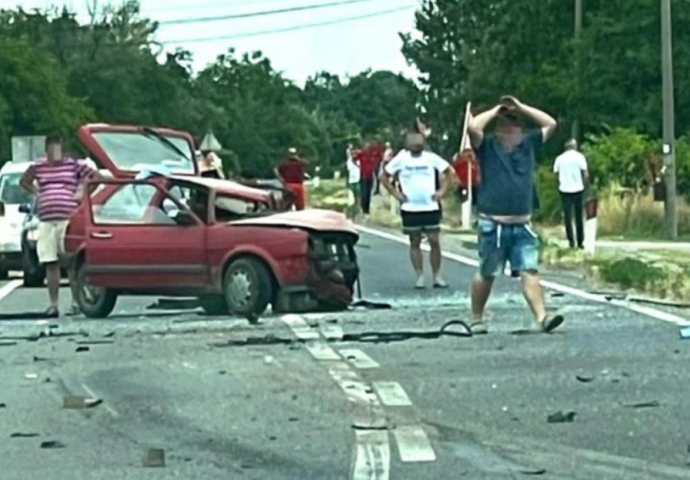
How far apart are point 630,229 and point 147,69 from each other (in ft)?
217

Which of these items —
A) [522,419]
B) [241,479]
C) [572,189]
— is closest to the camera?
[241,479]

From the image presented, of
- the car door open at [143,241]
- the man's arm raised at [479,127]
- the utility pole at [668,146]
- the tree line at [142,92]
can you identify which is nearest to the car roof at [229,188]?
the car door open at [143,241]

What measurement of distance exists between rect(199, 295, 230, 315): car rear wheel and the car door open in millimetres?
287

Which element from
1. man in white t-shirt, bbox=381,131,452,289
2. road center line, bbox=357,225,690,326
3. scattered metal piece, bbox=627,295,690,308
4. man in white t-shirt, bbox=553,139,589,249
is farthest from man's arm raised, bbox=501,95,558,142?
man in white t-shirt, bbox=553,139,589,249

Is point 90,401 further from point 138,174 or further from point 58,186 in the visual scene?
point 138,174

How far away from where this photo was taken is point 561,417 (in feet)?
36.8

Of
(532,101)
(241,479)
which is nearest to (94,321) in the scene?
(241,479)

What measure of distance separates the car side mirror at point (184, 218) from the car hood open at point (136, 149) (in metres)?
2.83

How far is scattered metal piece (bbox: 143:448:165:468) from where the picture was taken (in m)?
9.96

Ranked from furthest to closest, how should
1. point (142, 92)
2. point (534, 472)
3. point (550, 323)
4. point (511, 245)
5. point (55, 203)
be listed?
point (142, 92), point (55, 203), point (511, 245), point (550, 323), point (534, 472)

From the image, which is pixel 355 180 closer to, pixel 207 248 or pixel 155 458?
pixel 207 248

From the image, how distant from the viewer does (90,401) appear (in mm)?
12539

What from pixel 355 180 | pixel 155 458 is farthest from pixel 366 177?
pixel 155 458

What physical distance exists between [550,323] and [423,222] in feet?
24.5
